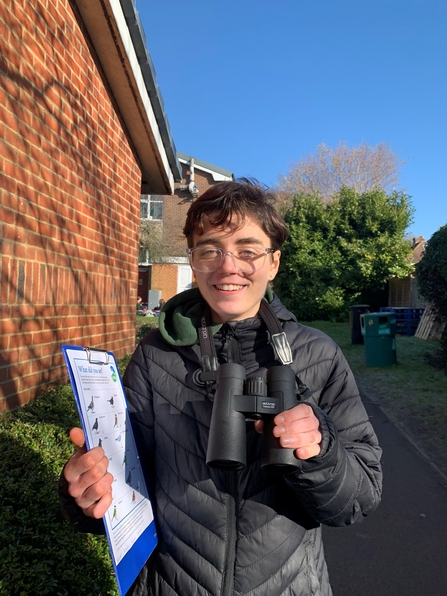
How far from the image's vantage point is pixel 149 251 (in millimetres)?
29062

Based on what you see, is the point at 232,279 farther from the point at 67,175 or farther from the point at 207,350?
the point at 67,175

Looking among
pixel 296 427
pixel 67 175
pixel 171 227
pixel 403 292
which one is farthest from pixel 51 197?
pixel 171 227

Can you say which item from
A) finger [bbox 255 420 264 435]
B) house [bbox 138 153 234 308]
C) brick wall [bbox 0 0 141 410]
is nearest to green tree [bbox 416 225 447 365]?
brick wall [bbox 0 0 141 410]

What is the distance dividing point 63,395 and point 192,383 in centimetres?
225

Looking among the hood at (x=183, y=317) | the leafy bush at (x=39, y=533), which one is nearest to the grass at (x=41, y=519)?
the leafy bush at (x=39, y=533)

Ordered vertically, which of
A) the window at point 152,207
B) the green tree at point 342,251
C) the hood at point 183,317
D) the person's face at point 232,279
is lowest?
the hood at point 183,317

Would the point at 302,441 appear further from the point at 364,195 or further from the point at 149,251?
the point at 149,251

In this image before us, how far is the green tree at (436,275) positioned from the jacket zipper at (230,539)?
30.0ft

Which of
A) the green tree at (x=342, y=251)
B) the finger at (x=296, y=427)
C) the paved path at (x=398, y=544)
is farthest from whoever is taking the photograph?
the green tree at (x=342, y=251)

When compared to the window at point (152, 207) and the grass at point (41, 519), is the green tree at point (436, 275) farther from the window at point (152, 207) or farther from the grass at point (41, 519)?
the window at point (152, 207)

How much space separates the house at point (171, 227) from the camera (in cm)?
3184

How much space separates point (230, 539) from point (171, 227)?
32885 millimetres

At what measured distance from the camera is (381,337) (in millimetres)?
10719

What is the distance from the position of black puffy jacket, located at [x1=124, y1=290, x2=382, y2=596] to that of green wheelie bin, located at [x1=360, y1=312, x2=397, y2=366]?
9.41 metres
